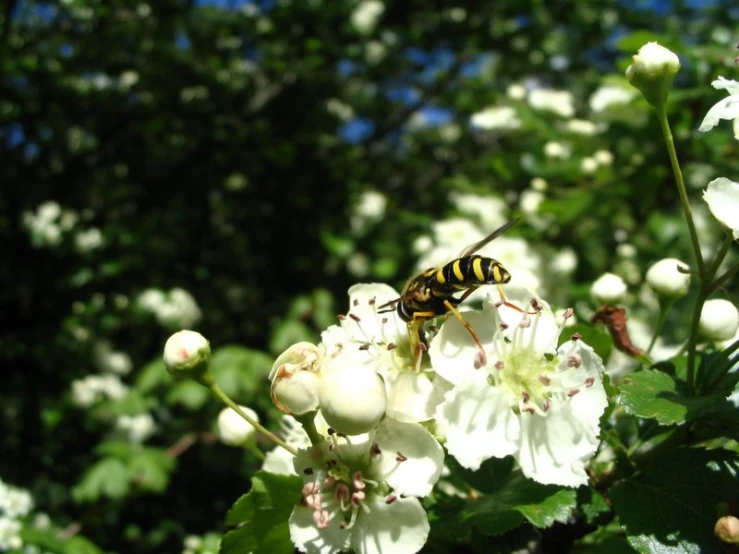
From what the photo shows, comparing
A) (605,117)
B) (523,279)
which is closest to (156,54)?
(605,117)

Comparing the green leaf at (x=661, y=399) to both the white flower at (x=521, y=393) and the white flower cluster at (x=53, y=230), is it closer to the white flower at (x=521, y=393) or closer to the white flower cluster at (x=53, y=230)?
the white flower at (x=521, y=393)

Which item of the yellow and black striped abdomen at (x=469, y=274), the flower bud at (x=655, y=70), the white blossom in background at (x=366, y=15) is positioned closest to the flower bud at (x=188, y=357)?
the yellow and black striped abdomen at (x=469, y=274)

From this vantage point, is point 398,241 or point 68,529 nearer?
point 68,529

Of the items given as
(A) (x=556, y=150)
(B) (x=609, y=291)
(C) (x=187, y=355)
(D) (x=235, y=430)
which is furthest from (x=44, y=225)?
(B) (x=609, y=291)

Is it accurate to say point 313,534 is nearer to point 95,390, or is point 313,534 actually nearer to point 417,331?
point 417,331

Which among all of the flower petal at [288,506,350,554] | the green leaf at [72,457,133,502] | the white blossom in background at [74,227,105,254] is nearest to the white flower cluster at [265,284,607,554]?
the flower petal at [288,506,350,554]

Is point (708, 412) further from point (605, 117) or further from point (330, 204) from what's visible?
point (330, 204)
